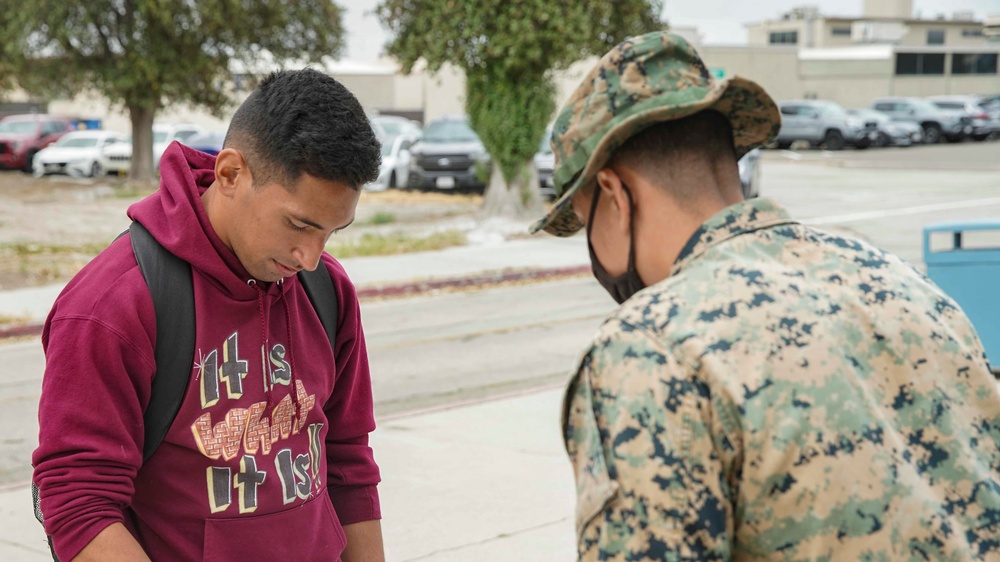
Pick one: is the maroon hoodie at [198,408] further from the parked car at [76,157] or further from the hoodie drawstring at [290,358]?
the parked car at [76,157]

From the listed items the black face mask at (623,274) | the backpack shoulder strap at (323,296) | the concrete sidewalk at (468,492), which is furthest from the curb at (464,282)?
the black face mask at (623,274)

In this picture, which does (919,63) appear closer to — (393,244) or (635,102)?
(393,244)

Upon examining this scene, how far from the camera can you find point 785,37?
293ft

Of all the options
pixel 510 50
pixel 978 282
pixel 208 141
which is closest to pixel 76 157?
pixel 208 141

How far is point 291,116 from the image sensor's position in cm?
223

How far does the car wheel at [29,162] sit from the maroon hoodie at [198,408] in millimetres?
38888

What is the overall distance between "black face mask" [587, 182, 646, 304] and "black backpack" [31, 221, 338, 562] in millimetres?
831

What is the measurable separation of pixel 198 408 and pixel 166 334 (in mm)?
157

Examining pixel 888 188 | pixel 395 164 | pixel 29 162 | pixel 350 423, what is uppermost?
pixel 350 423

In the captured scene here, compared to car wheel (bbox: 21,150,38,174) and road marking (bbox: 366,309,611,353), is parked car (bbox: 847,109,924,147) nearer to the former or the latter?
car wheel (bbox: 21,150,38,174)

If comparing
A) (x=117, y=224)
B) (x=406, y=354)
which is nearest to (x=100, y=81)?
(x=117, y=224)

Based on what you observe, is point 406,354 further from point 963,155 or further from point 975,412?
point 963,155

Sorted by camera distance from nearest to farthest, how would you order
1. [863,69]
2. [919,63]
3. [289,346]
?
[289,346]
[863,69]
[919,63]

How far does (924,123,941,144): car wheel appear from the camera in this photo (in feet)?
153
